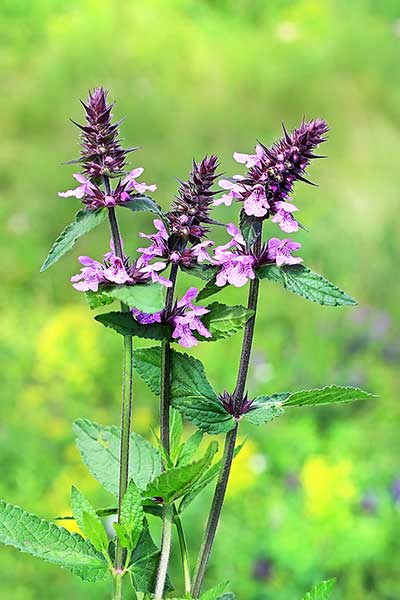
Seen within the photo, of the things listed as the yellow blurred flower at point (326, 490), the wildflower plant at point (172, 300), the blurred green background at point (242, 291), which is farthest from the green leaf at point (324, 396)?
the yellow blurred flower at point (326, 490)

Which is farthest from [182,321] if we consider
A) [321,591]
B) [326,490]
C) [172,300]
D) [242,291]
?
[242,291]

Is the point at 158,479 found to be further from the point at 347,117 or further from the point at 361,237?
the point at 347,117

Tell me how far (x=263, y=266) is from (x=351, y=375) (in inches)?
44.9

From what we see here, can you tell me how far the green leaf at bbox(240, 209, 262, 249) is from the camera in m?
0.32

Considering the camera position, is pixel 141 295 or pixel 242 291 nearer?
pixel 141 295

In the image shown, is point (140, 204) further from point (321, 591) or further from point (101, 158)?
point (321, 591)

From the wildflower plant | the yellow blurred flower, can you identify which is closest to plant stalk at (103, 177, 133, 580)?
the wildflower plant

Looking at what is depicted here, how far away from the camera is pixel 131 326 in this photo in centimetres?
32

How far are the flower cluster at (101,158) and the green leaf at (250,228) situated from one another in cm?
4

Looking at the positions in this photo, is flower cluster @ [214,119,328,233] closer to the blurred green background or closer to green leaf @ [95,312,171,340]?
green leaf @ [95,312,171,340]

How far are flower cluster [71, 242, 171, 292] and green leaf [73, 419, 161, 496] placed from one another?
10cm

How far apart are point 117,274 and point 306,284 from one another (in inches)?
2.9

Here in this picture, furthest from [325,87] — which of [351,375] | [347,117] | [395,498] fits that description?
[395,498]

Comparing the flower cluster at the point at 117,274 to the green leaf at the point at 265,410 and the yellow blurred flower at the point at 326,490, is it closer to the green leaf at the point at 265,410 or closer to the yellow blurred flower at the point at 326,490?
the green leaf at the point at 265,410
